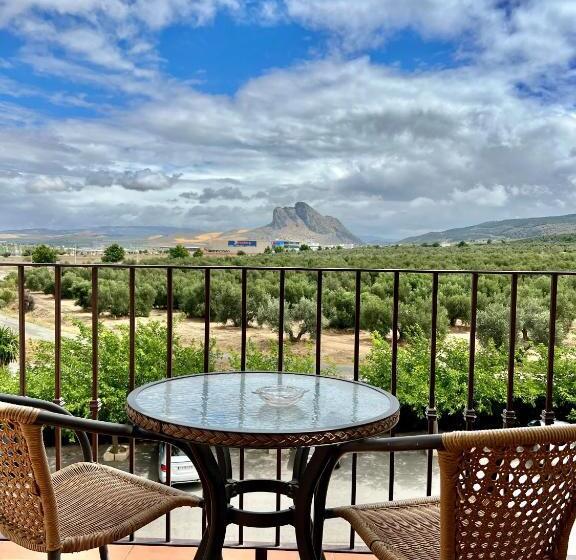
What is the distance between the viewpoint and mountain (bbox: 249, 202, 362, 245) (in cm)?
3671

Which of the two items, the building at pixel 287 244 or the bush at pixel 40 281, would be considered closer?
the bush at pixel 40 281

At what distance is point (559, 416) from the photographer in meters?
21.5

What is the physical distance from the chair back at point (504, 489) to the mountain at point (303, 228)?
32.4 metres

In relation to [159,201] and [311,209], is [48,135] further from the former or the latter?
[311,209]

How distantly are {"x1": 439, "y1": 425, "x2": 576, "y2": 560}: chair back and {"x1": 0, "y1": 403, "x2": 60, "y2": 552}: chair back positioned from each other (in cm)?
94

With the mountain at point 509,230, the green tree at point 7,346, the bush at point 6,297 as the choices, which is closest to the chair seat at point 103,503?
the green tree at point 7,346

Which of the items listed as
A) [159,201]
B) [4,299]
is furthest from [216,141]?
[4,299]

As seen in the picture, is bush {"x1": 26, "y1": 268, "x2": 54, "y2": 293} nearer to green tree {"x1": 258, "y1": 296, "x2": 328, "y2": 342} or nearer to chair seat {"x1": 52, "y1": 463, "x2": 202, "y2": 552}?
green tree {"x1": 258, "y1": 296, "x2": 328, "y2": 342}

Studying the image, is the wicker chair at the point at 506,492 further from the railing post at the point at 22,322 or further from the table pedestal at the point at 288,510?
the railing post at the point at 22,322

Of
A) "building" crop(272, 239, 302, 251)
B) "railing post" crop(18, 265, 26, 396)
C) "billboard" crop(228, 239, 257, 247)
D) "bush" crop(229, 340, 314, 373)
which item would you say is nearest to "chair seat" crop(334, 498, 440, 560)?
"railing post" crop(18, 265, 26, 396)

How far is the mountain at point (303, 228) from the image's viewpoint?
3671cm

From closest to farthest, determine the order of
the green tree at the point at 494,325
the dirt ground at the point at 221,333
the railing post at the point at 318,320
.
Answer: the railing post at the point at 318,320 < the green tree at the point at 494,325 < the dirt ground at the point at 221,333

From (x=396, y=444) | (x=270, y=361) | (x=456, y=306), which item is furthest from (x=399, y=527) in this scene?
(x=456, y=306)

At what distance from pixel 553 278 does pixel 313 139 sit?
175 feet
